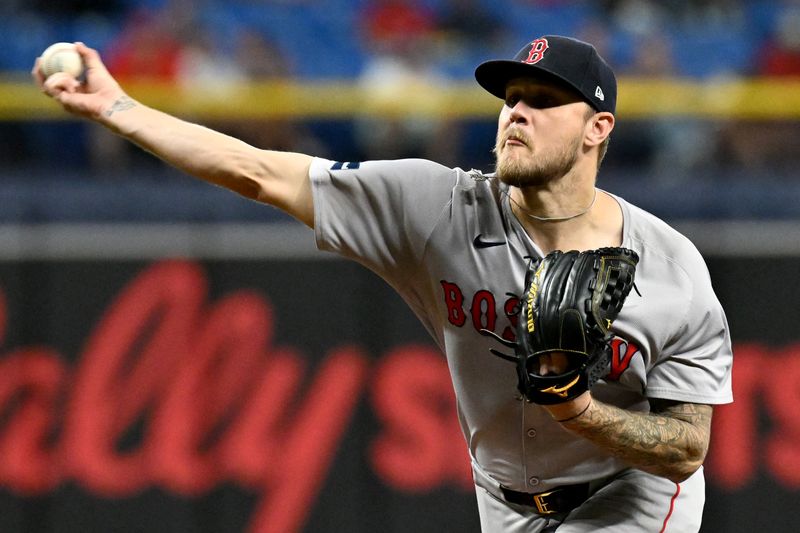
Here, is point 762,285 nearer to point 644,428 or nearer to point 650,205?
point 650,205

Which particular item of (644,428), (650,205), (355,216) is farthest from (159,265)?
(644,428)

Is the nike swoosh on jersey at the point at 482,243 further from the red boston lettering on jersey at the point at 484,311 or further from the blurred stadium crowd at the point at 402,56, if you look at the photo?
the blurred stadium crowd at the point at 402,56

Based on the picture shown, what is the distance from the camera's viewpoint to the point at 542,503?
3.84 metres

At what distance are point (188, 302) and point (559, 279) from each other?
134 inches

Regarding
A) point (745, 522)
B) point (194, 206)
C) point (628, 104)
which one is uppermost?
point (628, 104)

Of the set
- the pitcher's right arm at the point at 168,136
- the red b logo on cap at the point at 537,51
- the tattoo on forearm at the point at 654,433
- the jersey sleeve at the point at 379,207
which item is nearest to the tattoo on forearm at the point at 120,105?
the pitcher's right arm at the point at 168,136

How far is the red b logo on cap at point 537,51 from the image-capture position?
11.8 ft

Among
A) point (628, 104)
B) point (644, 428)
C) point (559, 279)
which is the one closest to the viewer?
point (559, 279)

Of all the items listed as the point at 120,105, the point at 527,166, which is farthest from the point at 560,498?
the point at 120,105

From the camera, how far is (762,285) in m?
6.56

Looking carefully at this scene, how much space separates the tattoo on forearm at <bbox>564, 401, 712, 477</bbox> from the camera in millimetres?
3436

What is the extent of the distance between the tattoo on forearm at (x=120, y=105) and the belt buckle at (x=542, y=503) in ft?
5.19

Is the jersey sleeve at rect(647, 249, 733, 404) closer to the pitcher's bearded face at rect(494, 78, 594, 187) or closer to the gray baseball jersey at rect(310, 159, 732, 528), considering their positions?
the gray baseball jersey at rect(310, 159, 732, 528)

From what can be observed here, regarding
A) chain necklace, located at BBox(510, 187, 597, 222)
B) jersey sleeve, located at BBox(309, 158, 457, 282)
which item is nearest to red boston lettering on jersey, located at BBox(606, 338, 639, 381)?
chain necklace, located at BBox(510, 187, 597, 222)
